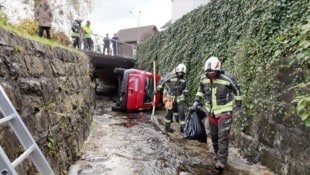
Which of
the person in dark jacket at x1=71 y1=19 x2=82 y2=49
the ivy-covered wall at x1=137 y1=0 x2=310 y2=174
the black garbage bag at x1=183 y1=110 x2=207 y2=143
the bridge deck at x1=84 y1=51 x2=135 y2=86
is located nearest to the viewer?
the ivy-covered wall at x1=137 y1=0 x2=310 y2=174

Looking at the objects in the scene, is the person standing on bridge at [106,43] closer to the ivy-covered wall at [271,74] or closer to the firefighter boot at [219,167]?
the ivy-covered wall at [271,74]

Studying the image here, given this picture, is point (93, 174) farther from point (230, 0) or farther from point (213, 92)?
point (230, 0)

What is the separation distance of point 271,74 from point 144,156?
2971mm

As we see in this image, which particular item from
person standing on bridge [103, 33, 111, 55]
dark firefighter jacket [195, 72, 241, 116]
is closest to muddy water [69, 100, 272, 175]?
dark firefighter jacket [195, 72, 241, 116]

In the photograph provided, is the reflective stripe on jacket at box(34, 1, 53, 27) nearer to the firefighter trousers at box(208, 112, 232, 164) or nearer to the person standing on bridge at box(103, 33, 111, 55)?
the firefighter trousers at box(208, 112, 232, 164)

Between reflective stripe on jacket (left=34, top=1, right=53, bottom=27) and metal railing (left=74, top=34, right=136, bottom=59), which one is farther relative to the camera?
metal railing (left=74, top=34, right=136, bottom=59)

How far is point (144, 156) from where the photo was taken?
7.11 m

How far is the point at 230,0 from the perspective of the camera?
37.5 ft

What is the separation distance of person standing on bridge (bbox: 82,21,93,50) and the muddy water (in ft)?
36.1

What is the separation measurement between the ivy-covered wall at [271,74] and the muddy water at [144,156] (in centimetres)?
58

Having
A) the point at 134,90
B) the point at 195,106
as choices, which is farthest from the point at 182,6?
the point at 195,106

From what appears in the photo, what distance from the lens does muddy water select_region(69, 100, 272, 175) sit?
609 cm

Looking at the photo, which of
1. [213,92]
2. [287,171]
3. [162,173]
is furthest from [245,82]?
[162,173]

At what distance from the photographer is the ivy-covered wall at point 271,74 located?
5.51m
